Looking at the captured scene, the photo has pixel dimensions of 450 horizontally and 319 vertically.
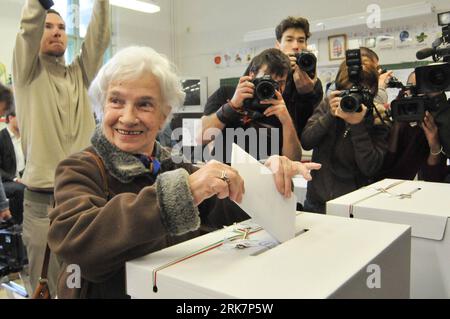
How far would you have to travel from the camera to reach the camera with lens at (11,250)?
1.91 meters

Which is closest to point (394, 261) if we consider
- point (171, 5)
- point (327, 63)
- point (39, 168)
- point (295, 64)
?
point (295, 64)

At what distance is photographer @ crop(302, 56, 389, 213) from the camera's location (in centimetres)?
133

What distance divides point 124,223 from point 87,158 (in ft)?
0.86

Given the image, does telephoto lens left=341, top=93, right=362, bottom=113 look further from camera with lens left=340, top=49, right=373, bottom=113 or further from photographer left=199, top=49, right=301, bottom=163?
photographer left=199, top=49, right=301, bottom=163

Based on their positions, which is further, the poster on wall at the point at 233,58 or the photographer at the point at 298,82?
the poster on wall at the point at 233,58

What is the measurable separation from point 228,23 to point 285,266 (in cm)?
478

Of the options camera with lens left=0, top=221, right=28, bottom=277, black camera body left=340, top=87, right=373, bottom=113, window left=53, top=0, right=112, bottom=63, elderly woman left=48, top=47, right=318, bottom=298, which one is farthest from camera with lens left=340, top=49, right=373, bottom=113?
window left=53, top=0, right=112, bottom=63

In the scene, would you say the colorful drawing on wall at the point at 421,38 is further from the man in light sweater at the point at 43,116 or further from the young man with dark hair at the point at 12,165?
the young man with dark hair at the point at 12,165

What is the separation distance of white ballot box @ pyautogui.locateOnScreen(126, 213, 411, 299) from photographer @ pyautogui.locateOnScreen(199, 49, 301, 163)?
662 mm

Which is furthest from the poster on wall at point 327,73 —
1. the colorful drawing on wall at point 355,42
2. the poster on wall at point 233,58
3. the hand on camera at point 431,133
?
the hand on camera at point 431,133

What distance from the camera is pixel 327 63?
4.07m

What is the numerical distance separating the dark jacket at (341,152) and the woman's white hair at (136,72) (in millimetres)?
671

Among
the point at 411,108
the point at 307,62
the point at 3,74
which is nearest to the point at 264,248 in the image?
the point at 411,108
